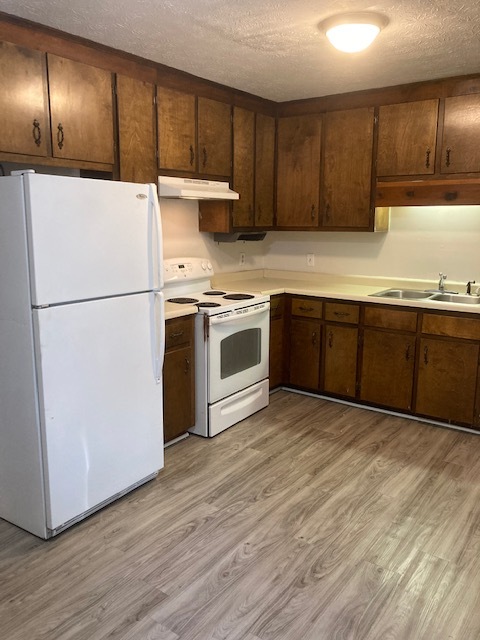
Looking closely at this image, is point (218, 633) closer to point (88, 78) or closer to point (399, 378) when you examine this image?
point (399, 378)

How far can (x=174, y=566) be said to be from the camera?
86.4 inches

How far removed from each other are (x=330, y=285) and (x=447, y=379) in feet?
4.18

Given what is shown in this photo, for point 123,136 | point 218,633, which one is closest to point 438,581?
point 218,633

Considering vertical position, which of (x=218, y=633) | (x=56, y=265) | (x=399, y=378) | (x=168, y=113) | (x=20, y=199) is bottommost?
(x=218, y=633)

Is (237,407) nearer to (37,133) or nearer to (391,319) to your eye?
(391,319)

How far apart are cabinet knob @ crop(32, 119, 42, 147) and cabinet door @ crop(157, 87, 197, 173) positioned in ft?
2.86

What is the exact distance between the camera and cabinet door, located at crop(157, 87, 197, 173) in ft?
10.9

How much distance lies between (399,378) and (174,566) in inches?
86.7

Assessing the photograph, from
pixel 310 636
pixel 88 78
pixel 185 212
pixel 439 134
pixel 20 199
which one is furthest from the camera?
pixel 185 212

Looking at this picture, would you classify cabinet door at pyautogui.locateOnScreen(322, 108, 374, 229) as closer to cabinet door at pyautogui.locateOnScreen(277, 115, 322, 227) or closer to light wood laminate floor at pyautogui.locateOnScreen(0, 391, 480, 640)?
cabinet door at pyautogui.locateOnScreen(277, 115, 322, 227)

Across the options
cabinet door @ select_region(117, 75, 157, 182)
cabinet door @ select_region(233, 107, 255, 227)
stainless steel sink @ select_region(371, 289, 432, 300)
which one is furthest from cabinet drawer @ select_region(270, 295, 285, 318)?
cabinet door @ select_region(117, 75, 157, 182)

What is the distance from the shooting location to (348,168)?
4023mm

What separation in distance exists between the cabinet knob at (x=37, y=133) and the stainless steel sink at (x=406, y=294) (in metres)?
2.54

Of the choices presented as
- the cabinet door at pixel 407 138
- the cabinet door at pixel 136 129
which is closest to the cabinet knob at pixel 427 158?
the cabinet door at pixel 407 138
